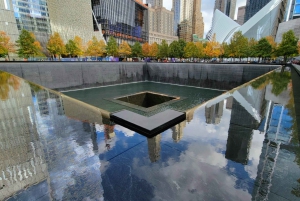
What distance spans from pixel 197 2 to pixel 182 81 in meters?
151

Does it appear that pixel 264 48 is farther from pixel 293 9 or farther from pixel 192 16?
pixel 192 16

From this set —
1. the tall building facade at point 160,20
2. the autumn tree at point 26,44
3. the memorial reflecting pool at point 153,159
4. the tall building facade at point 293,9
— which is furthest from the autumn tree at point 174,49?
the tall building facade at point 160,20

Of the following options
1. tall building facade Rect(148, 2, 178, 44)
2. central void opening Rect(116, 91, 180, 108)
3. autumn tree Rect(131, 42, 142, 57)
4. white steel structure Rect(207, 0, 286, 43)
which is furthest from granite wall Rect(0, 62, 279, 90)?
tall building facade Rect(148, 2, 178, 44)

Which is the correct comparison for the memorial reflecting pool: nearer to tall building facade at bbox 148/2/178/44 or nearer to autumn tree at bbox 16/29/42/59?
autumn tree at bbox 16/29/42/59

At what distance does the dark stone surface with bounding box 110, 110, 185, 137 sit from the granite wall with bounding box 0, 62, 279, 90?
14530 mm

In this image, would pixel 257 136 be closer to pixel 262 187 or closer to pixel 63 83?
pixel 262 187

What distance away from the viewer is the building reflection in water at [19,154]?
1.45m

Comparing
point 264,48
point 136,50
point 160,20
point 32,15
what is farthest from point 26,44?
point 160,20

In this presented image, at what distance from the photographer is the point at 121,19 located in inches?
2447

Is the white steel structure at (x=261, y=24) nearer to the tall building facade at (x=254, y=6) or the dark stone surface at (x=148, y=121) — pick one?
the tall building facade at (x=254, y=6)

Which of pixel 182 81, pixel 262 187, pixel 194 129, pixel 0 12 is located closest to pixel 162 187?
pixel 262 187

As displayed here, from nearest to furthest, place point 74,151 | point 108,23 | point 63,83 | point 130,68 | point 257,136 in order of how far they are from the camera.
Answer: point 74,151 → point 257,136 → point 63,83 → point 130,68 → point 108,23

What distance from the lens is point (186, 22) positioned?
122188mm

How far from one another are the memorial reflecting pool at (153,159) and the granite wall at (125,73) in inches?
529
